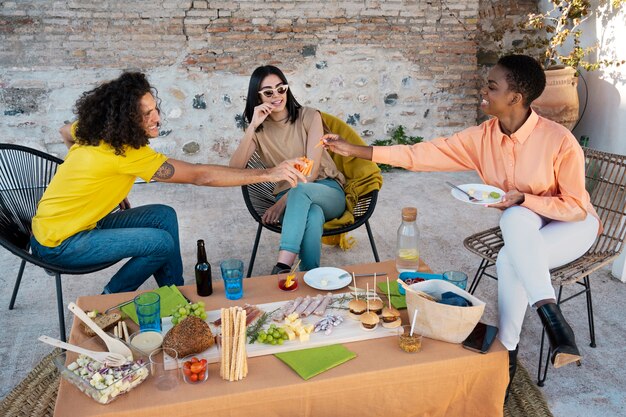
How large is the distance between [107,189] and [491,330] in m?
1.79

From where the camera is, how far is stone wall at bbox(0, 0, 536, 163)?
490 cm

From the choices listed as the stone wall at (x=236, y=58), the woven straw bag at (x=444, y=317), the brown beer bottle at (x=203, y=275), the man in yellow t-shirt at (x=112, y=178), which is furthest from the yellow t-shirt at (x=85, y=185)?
the stone wall at (x=236, y=58)

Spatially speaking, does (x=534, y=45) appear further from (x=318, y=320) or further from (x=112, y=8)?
(x=318, y=320)

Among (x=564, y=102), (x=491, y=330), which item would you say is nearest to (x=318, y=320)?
(x=491, y=330)

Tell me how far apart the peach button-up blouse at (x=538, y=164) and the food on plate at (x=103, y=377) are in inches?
67.0

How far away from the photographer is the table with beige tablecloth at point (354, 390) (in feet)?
5.23

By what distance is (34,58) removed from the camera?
4875mm

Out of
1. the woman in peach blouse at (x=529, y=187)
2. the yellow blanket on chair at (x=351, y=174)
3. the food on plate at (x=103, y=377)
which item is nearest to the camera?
the food on plate at (x=103, y=377)

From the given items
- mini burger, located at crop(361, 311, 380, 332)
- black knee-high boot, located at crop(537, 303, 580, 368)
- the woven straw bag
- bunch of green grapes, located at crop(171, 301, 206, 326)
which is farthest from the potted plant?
bunch of green grapes, located at crop(171, 301, 206, 326)

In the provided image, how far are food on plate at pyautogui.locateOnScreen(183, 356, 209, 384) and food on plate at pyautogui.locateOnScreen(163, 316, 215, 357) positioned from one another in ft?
0.29

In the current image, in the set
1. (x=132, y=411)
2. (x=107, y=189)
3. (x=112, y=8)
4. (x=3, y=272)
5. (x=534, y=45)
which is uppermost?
(x=112, y=8)

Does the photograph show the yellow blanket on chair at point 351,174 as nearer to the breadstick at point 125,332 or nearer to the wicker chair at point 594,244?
the wicker chair at point 594,244

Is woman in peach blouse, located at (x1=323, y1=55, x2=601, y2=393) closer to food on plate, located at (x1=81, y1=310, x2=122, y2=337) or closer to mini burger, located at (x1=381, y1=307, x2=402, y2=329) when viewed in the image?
mini burger, located at (x1=381, y1=307, x2=402, y2=329)

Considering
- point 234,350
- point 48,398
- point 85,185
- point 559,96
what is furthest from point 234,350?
point 559,96
